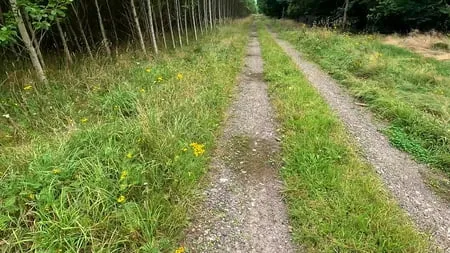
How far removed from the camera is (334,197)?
3406mm

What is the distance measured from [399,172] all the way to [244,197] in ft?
7.70

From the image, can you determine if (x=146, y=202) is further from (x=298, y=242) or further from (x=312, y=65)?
(x=312, y=65)

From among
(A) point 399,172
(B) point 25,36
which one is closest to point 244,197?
(A) point 399,172

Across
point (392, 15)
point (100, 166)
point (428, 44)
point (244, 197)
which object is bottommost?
point (428, 44)

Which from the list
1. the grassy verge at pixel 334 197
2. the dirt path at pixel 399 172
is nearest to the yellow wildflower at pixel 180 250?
the grassy verge at pixel 334 197

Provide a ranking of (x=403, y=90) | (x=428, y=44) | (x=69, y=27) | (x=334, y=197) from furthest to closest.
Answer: (x=428, y=44)
(x=69, y=27)
(x=403, y=90)
(x=334, y=197)

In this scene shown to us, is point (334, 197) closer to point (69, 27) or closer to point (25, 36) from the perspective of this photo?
point (25, 36)

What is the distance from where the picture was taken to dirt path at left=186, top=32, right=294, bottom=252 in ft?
9.61

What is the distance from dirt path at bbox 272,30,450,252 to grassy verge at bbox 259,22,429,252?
232mm

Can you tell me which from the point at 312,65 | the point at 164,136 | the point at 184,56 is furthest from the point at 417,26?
the point at 164,136

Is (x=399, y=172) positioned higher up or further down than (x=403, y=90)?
higher up

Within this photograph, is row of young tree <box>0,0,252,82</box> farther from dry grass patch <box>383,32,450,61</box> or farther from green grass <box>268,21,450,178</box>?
dry grass patch <box>383,32,450,61</box>

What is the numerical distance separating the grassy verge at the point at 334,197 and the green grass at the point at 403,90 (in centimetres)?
131

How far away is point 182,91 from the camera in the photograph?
6.22 m
